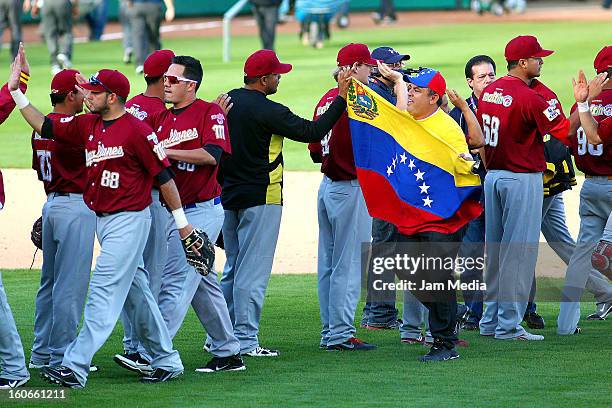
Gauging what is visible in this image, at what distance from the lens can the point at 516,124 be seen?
30.7 ft

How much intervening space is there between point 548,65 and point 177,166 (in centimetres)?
1757

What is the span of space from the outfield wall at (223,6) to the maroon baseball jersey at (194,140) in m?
28.7

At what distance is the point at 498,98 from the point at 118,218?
10.2 feet

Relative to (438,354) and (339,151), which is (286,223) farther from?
(438,354)

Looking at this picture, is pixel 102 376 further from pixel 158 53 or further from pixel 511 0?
pixel 511 0

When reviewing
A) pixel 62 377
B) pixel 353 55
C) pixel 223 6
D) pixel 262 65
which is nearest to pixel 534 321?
pixel 353 55

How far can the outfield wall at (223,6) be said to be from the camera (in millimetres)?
38281

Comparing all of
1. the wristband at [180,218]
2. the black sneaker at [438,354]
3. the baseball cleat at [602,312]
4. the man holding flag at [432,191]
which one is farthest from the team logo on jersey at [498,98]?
the wristband at [180,218]

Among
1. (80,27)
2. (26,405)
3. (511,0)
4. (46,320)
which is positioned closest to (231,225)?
(46,320)

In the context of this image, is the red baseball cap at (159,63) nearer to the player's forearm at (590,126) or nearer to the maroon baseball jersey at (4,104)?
the maroon baseball jersey at (4,104)

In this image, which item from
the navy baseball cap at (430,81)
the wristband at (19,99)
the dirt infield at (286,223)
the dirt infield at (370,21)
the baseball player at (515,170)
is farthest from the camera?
the dirt infield at (370,21)

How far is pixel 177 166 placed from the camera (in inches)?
332

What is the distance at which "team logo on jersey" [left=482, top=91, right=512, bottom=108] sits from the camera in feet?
30.7

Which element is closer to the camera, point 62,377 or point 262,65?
point 62,377
